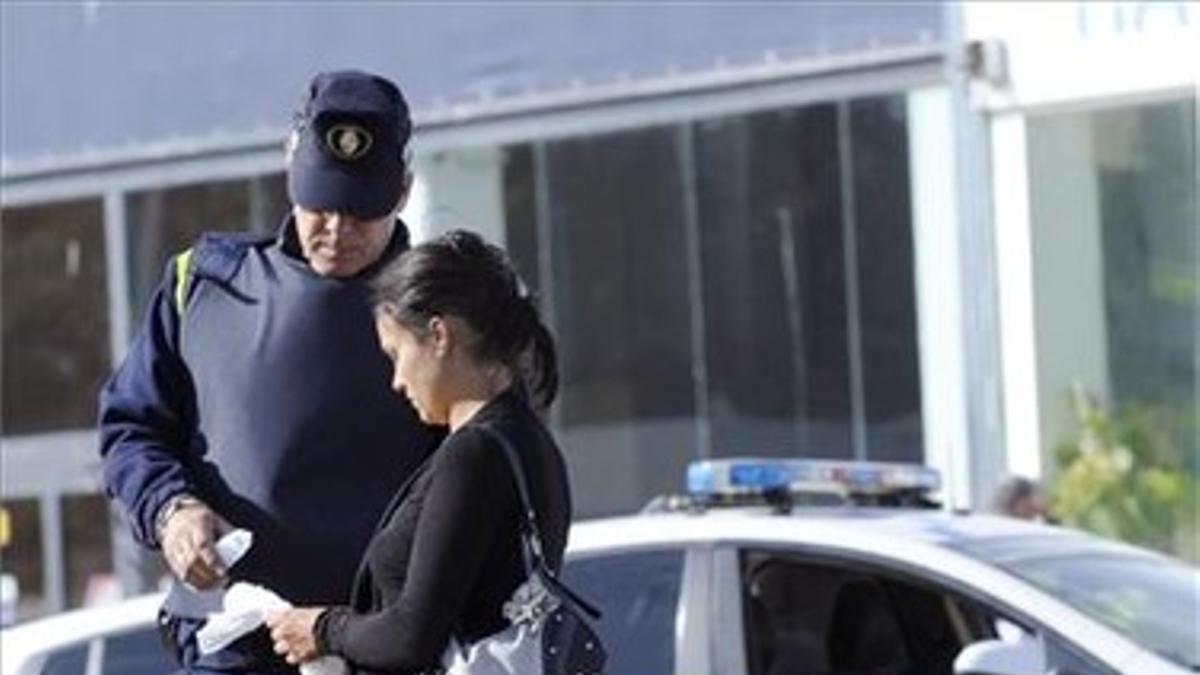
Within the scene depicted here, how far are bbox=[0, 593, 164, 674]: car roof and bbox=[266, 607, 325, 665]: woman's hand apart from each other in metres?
2.78

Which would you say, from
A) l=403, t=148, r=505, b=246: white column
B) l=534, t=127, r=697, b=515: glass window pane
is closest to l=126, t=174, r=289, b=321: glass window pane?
l=403, t=148, r=505, b=246: white column

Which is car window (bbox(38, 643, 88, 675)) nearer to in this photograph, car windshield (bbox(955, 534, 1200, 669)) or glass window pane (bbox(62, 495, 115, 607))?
car windshield (bbox(955, 534, 1200, 669))

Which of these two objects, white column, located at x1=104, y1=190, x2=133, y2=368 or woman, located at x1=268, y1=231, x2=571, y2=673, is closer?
Result: woman, located at x1=268, y1=231, x2=571, y2=673

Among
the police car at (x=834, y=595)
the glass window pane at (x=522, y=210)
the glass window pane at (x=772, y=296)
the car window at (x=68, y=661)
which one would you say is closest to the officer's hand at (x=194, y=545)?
the police car at (x=834, y=595)

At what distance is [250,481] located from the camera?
417cm

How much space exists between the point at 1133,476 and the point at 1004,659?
5545mm

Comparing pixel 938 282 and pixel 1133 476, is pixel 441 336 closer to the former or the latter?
pixel 938 282

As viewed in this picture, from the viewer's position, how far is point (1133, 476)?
465 inches

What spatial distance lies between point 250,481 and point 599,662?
566mm

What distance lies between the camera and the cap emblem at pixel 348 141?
4.14m

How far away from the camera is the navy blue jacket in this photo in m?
4.16

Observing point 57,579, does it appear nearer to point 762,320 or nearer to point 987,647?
point 762,320

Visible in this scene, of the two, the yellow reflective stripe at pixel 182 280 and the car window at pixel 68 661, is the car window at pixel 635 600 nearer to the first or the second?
the car window at pixel 68 661

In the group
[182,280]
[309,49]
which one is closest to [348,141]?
[182,280]
